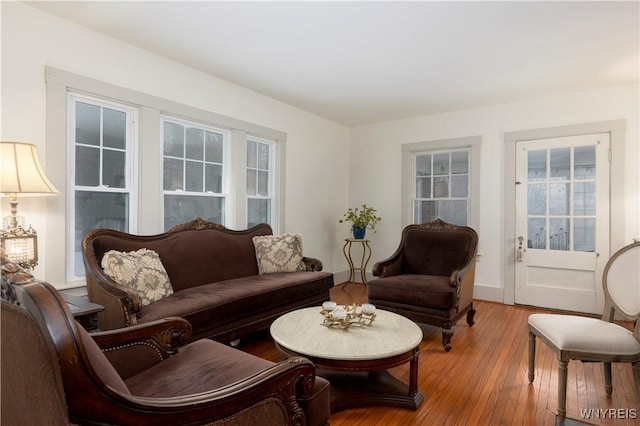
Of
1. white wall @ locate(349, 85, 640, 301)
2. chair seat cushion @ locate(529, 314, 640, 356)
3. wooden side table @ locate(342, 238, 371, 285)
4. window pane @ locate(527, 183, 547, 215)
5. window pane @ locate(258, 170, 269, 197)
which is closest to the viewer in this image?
chair seat cushion @ locate(529, 314, 640, 356)

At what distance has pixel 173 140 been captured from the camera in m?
3.63

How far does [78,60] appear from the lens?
2816mm

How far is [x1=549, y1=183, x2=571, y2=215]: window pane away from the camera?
4.29 meters

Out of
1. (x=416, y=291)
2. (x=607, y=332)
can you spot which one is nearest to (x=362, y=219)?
(x=416, y=291)

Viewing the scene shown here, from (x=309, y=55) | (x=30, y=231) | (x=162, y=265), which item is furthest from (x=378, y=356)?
(x=309, y=55)

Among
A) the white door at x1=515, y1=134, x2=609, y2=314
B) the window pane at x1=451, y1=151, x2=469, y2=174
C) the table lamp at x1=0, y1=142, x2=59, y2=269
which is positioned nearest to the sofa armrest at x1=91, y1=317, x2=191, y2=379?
the table lamp at x1=0, y1=142, x2=59, y2=269

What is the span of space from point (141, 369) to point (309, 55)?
2843 mm

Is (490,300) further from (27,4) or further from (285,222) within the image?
(27,4)

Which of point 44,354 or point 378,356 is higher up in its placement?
point 44,354

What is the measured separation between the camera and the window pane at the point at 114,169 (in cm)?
311

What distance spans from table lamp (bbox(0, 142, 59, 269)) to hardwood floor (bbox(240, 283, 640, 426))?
5.78 feet

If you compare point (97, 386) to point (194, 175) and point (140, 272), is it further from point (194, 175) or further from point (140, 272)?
point (194, 175)

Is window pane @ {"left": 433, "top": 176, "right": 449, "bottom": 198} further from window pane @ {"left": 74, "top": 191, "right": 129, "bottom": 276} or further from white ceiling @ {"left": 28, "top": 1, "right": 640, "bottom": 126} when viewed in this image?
window pane @ {"left": 74, "top": 191, "right": 129, "bottom": 276}

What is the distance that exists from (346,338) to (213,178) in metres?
2.60
